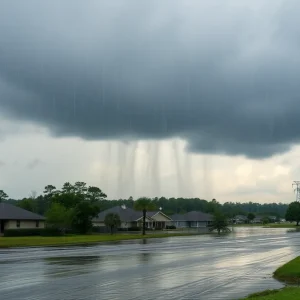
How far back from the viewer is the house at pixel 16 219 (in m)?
79.6

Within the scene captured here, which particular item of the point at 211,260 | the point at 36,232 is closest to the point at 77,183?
the point at 36,232

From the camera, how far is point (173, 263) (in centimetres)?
2911

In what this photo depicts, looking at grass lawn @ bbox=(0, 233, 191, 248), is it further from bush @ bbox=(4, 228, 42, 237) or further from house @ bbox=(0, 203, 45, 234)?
house @ bbox=(0, 203, 45, 234)

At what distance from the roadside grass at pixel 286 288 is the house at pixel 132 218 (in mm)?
86858

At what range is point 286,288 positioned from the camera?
17.4 metres

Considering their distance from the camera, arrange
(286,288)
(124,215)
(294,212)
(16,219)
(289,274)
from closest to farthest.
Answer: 1. (286,288)
2. (289,274)
3. (16,219)
4. (124,215)
5. (294,212)

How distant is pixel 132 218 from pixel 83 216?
100 feet

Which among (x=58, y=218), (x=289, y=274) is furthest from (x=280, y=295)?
(x=58, y=218)

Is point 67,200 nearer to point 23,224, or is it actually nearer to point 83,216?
point 83,216

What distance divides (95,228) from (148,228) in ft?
86.1

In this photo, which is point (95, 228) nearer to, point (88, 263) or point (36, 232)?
point (36, 232)

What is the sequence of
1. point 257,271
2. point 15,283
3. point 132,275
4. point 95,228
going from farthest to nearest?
point 95,228 → point 257,271 → point 132,275 → point 15,283

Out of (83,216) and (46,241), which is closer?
(46,241)

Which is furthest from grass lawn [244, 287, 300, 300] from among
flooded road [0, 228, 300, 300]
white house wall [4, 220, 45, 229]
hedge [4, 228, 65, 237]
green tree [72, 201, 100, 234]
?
green tree [72, 201, 100, 234]
